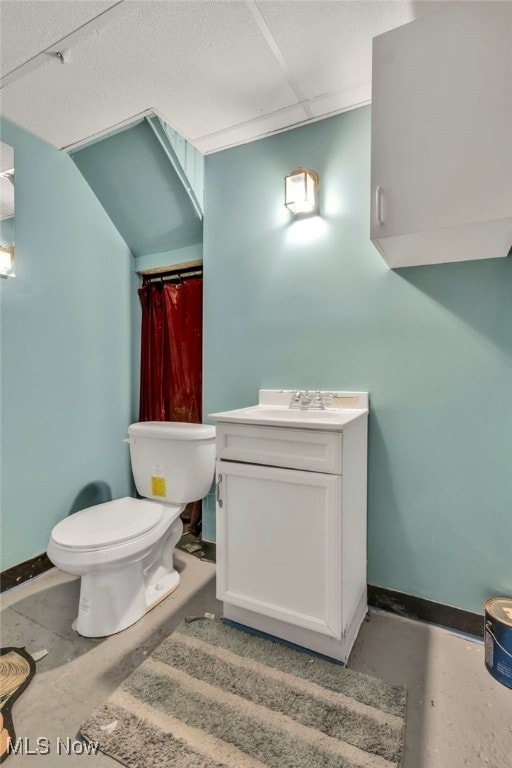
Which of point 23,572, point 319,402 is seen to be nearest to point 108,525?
point 23,572

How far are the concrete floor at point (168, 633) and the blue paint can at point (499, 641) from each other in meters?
0.03

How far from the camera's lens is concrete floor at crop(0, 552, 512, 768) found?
0.99m

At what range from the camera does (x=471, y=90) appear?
1.05 m

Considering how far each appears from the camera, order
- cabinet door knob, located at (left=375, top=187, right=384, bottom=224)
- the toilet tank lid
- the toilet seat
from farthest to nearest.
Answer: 1. the toilet tank lid
2. the toilet seat
3. cabinet door knob, located at (left=375, top=187, right=384, bottom=224)

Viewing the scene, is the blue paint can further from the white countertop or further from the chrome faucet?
the chrome faucet

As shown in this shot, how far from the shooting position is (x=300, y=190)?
5.25 ft

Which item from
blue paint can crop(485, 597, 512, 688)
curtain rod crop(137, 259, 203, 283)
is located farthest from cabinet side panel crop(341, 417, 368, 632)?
curtain rod crop(137, 259, 203, 283)

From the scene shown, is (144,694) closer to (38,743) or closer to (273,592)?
(38,743)

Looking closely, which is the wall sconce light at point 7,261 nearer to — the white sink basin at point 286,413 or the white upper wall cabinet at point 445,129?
the white sink basin at point 286,413

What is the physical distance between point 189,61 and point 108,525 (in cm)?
185

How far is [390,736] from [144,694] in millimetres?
735

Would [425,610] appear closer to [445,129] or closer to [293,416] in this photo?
[293,416]

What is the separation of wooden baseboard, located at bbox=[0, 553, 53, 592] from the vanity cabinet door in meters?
1.01

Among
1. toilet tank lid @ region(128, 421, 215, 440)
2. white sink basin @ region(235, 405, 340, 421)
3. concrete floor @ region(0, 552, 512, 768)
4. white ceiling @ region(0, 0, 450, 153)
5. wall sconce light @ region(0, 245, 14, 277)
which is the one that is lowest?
concrete floor @ region(0, 552, 512, 768)
